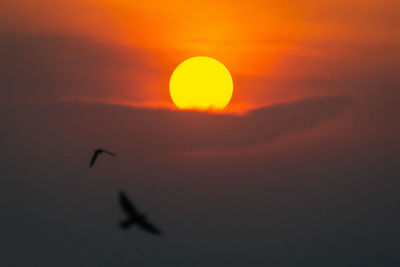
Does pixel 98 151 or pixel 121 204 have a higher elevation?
pixel 98 151

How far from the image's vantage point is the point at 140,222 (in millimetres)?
70812

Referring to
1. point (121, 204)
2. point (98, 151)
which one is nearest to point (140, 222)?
point (121, 204)

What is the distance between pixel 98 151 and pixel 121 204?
13.1 meters

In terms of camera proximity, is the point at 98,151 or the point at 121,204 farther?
the point at 98,151

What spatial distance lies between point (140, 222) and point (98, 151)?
13405 mm

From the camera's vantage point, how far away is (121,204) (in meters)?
70.5

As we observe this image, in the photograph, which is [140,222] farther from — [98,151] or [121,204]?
[98,151]

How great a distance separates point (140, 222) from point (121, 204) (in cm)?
172

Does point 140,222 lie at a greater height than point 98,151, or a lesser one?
lesser

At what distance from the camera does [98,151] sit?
8288 centimetres

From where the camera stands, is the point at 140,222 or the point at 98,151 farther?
the point at 98,151
